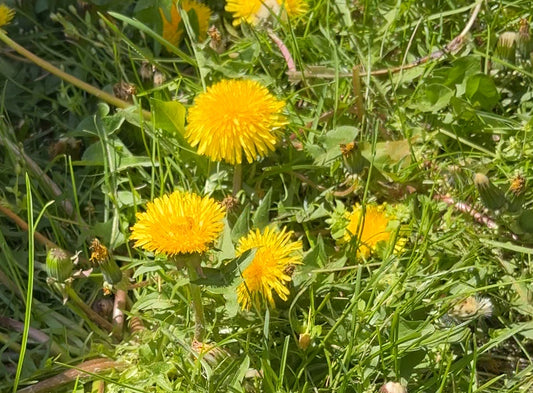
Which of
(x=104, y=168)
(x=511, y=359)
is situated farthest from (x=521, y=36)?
(x=104, y=168)

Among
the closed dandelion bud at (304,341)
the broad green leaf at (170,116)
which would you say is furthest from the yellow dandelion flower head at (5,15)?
the closed dandelion bud at (304,341)

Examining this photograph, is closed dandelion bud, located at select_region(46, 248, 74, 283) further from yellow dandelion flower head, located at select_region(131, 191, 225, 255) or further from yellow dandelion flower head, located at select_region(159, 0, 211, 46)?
yellow dandelion flower head, located at select_region(159, 0, 211, 46)

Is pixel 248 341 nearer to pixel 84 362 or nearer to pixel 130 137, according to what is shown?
pixel 84 362

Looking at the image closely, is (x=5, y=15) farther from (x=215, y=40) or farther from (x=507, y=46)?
(x=507, y=46)

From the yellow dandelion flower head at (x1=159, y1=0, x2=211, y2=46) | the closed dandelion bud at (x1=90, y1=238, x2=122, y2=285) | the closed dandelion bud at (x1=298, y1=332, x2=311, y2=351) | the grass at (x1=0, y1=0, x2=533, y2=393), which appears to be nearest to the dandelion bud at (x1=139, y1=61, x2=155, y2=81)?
the grass at (x1=0, y1=0, x2=533, y2=393)

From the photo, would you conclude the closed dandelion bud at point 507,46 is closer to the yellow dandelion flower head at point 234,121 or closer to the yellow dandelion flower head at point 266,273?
the yellow dandelion flower head at point 234,121

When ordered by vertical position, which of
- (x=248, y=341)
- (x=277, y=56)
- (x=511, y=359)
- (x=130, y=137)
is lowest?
(x=511, y=359)

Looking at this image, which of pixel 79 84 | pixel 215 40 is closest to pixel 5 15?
pixel 79 84

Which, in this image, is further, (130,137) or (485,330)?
(130,137)

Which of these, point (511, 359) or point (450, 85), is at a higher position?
point (450, 85)
